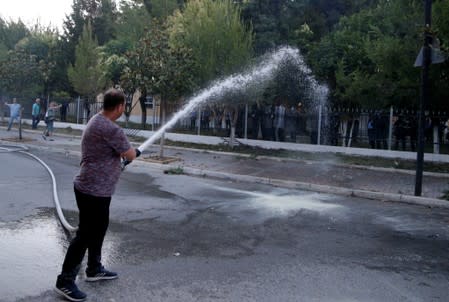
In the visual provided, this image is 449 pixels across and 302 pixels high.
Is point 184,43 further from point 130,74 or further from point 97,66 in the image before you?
point 97,66

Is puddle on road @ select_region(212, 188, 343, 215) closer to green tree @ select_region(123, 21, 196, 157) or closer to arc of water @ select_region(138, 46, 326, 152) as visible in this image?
green tree @ select_region(123, 21, 196, 157)

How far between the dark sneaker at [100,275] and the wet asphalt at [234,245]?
0.08m

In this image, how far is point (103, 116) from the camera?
4.50 m

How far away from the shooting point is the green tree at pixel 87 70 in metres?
28.8

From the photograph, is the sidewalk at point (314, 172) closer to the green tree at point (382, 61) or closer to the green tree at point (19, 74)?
the green tree at point (382, 61)

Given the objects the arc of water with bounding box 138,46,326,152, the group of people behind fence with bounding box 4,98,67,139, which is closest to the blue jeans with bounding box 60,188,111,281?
the arc of water with bounding box 138,46,326,152

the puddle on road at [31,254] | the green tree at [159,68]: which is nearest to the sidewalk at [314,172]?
the green tree at [159,68]

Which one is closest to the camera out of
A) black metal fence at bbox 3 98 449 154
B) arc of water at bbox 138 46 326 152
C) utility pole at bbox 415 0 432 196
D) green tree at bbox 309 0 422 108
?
utility pole at bbox 415 0 432 196

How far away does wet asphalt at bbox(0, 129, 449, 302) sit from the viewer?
466 cm

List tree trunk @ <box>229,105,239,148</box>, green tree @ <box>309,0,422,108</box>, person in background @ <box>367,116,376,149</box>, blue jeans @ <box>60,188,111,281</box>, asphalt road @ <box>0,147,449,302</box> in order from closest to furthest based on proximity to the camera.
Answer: blue jeans @ <box>60,188,111,281</box>
asphalt road @ <box>0,147,449,302</box>
green tree @ <box>309,0,422,108</box>
person in background @ <box>367,116,376,149</box>
tree trunk @ <box>229,105,239,148</box>

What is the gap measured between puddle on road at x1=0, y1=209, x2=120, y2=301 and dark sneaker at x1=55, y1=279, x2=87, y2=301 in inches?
11.2

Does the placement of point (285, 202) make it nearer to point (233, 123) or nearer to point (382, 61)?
point (382, 61)

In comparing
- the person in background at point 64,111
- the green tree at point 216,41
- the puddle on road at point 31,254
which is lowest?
the puddle on road at point 31,254

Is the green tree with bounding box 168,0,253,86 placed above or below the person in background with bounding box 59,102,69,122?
above
